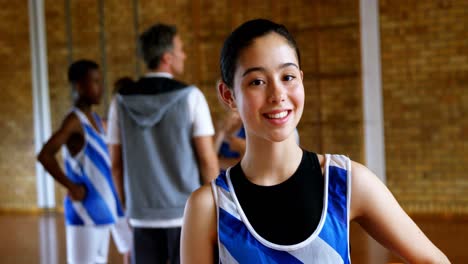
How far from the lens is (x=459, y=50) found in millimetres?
6227

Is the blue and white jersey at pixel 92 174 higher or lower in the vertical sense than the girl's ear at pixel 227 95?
lower

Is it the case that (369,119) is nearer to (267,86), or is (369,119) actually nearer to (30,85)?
(30,85)

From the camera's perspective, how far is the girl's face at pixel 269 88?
3.50ft

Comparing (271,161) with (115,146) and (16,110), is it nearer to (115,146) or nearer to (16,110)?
(115,146)

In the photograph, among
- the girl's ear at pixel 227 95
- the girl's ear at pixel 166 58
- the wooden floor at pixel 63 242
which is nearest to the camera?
the girl's ear at pixel 227 95

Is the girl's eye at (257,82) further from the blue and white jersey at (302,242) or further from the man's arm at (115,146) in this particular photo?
the man's arm at (115,146)

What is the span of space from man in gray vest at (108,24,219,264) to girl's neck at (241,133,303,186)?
153 centimetres

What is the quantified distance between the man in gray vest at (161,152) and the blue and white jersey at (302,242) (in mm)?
1563

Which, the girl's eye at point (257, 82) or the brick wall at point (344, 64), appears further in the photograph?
the brick wall at point (344, 64)

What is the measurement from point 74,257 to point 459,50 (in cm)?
456

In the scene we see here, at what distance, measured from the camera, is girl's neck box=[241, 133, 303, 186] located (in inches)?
44.8

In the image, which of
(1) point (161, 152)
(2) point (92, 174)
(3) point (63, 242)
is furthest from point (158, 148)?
(3) point (63, 242)

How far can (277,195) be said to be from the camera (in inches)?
44.4

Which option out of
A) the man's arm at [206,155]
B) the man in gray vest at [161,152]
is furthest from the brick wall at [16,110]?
the man's arm at [206,155]
